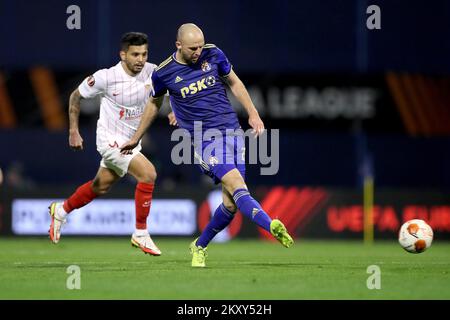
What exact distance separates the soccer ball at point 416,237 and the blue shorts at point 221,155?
1.82 meters

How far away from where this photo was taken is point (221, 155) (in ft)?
30.8

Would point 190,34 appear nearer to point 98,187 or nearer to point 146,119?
point 146,119

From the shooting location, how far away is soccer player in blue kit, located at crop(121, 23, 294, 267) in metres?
9.34

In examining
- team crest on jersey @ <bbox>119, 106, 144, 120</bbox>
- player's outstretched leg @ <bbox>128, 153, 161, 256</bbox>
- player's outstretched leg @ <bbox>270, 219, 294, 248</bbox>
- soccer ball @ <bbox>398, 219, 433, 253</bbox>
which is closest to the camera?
player's outstretched leg @ <bbox>270, 219, 294, 248</bbox>

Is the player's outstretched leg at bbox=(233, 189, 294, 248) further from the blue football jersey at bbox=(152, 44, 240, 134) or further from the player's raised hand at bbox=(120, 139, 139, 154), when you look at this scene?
the player's raised hand at bbox=(120, 139, 139, 154)

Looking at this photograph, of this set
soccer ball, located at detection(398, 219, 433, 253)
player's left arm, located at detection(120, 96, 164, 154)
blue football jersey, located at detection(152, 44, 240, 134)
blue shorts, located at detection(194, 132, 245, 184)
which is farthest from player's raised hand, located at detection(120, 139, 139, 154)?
soccer ball, located at detection(398, 219, 433, 253)

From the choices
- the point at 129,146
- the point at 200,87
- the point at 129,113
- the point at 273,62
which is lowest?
the point at 129,146

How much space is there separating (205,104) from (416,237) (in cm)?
244

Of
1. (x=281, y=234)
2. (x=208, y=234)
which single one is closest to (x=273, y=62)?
(x=208, y=234)

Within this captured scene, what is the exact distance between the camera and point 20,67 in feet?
65.6

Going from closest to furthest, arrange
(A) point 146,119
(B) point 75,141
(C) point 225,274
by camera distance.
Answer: (C) point 225,274
(A) point 146,119
(B) point 75,141

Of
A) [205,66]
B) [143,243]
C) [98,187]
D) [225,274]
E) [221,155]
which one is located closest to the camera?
[225,274]
